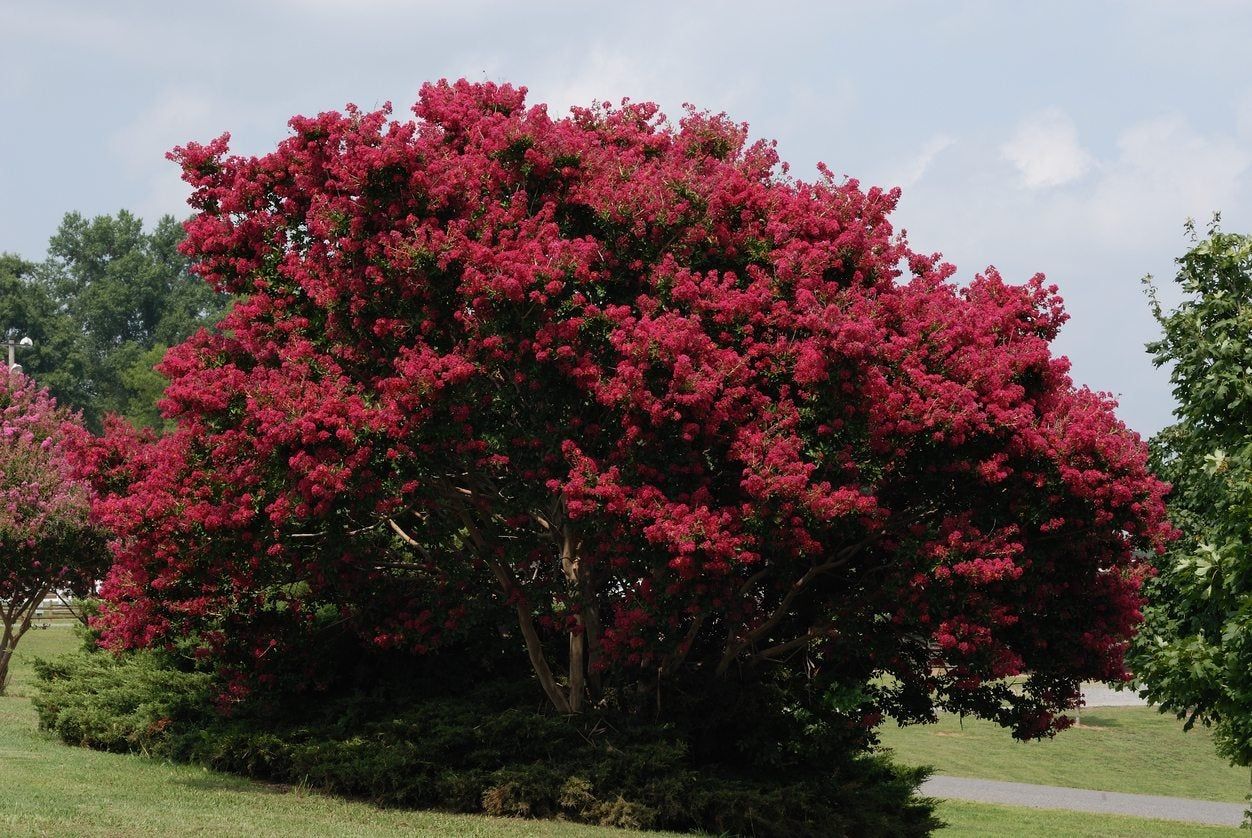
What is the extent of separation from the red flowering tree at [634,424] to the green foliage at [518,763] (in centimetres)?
91

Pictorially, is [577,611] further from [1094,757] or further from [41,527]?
[1094,757]

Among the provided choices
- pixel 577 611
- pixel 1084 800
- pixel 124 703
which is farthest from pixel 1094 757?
pixel 124 703

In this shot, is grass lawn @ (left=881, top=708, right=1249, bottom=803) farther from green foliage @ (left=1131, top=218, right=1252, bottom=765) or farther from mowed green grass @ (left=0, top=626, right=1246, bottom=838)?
green foliage @ (left=1131, top=218, right=1252, bottom=765)

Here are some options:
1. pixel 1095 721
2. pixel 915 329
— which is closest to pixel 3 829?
pixel 915 329

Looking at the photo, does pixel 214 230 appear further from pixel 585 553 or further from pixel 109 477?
pixel 585 553

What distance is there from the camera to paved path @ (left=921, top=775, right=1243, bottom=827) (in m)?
24.6

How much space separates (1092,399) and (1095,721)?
26.5 metres

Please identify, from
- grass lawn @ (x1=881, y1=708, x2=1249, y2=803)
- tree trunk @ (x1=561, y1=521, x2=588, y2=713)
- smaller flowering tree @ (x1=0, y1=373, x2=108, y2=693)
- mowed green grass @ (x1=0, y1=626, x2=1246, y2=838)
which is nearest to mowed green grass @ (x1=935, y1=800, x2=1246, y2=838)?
mowed green grass @ (x1=0, y1=626, x2=1246, y2=838)

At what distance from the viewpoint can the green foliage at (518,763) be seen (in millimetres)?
13953

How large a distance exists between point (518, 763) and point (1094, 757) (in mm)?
22275

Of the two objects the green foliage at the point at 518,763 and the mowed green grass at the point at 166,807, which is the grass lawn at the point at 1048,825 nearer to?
the mowed green grass at the point at 166,807

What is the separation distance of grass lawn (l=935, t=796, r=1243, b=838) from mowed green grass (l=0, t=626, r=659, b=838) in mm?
8629

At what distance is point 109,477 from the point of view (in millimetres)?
15312

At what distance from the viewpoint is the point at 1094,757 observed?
32594 mm
